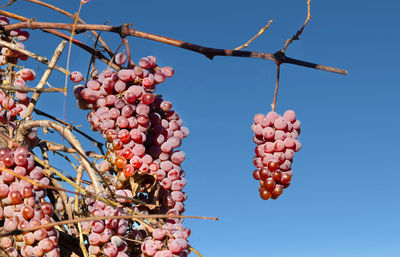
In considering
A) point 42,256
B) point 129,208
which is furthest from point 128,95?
point 42,256

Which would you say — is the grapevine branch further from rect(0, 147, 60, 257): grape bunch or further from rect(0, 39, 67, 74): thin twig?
rect(0, 147, 60, 257): grape bunch

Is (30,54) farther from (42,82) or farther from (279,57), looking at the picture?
(279,57)

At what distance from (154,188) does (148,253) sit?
0.16m

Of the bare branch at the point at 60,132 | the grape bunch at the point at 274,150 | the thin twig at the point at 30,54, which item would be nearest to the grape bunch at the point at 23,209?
the bare branch at the point at 60,132

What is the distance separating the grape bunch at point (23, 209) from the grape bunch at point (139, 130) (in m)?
0.12

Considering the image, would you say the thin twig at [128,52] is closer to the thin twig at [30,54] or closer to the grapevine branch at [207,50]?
the grapevine branch at [207,50]

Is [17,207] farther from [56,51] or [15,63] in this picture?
[15,63]

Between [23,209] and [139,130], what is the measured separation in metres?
0.30

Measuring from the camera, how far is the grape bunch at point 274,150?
1.19 metres

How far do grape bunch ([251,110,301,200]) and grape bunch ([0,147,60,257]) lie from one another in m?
0.51

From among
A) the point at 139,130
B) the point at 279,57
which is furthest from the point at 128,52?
the point at 279,57

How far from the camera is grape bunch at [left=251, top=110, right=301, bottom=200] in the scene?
3.92 feet

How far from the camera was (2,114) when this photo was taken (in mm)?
1290

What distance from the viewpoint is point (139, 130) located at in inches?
44.0
